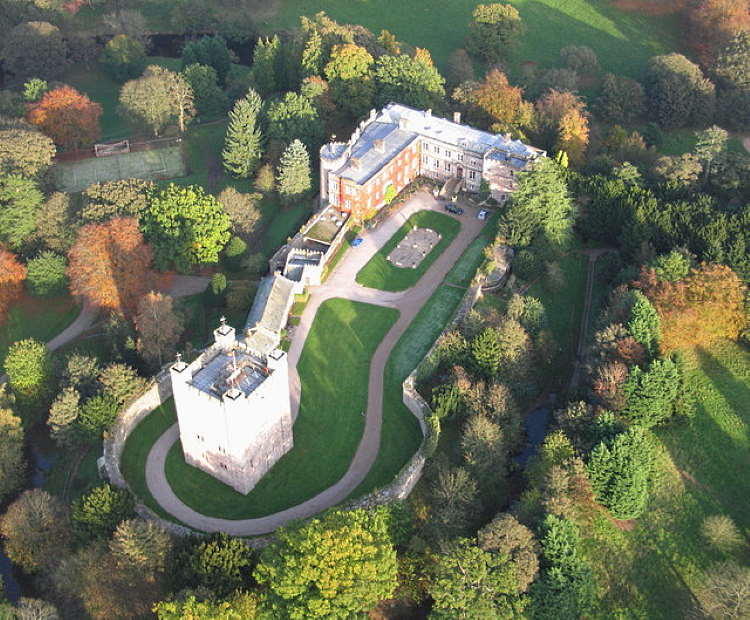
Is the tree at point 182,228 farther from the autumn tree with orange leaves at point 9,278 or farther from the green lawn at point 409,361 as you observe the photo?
the green lawn at point 409,361

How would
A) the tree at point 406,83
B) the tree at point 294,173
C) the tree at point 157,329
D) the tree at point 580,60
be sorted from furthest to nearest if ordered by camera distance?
1. the tree at point 580,60
2. the tree at point 406,83
3. the tree at point 294,173
4. the tree at point 157,329

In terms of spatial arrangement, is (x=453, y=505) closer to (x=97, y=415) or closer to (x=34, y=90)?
(x=97, y=415)

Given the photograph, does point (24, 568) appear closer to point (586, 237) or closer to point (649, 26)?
point (586, 237)

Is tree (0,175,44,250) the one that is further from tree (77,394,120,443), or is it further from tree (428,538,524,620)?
tree (428,538,524,620)

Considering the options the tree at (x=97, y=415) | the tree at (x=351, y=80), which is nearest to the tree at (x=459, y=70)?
the tree at (x=351, y=80)

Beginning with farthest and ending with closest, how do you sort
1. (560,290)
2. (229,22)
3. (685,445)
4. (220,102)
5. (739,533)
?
1. (229,22)
2. (220,102)
3. (560,290)
4. (685,445)
5. (739,533)

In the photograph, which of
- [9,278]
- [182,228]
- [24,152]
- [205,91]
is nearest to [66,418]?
[9,278]

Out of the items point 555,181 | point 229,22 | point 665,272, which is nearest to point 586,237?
point 555,181
